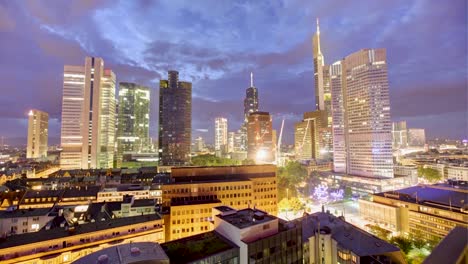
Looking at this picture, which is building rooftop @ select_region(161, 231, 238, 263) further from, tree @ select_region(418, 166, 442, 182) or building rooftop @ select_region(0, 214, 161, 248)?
tree @ select_region(418, 166, 442, 182)

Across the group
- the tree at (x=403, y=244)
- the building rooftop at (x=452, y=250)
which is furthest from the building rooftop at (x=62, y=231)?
the tree at (x=403, y=244)

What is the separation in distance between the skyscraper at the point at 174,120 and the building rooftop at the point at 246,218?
5818 inches

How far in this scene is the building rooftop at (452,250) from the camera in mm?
5674

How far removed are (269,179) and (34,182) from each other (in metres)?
96.4

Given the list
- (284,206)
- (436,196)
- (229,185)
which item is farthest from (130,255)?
(436,196)

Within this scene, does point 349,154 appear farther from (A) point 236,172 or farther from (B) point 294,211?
(A) point 236,172

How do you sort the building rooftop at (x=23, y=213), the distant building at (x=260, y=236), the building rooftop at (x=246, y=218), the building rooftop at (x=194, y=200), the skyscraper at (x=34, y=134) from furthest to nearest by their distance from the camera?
1. the skyscraper at (x=34, y=134)
2. the building rooftop at (x=194, y=200)
3. the building rooftop at (x=23, y=213)
4. the building rooftop at (x=246, y=218)
5. the distant building at (x=260, y=236)

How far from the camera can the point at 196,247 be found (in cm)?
2727

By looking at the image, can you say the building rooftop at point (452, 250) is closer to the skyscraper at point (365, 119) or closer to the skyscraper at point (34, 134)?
the skyscraper at point (365, 119)

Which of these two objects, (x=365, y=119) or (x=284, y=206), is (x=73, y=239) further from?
(x=365, y=119)

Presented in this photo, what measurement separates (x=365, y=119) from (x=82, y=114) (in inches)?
6755

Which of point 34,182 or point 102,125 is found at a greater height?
point 102,125

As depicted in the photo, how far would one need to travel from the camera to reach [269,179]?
256 ft

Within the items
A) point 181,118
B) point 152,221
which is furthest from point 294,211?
point 181,118
